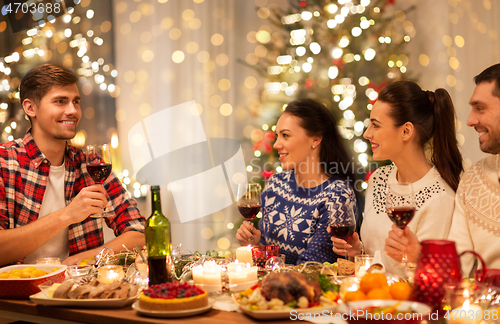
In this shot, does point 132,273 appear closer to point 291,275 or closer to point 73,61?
point 291,275

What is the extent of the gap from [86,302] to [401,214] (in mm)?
1000

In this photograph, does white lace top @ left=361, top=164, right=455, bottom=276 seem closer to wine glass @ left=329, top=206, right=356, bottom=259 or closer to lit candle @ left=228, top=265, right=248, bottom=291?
wine glass @ left=329, top=206, right=356, bottom=259

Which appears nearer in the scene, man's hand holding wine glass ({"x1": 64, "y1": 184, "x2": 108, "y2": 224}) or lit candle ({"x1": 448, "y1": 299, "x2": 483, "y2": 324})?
lit candle ({"x1": 448, "y1": 299, "x2": 483, "y2": 324})

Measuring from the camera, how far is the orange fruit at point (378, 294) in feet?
3.26

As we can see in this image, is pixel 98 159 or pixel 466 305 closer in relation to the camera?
pixel 466 305

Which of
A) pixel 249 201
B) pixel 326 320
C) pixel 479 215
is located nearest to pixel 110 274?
pixel 249 201

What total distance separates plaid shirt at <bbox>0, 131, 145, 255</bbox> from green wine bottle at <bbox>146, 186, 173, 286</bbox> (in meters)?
0.98

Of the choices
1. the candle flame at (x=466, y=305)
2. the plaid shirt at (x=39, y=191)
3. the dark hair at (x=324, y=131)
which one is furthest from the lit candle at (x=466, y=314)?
the plaid shirt at (x=39, y=191)

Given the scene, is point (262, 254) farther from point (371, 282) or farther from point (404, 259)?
point (371, 282)

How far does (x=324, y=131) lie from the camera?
2.56 m

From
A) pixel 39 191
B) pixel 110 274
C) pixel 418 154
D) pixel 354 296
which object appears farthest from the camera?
pixel 39 191

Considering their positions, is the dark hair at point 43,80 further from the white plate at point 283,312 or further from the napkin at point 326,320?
the napkin at point 326,320

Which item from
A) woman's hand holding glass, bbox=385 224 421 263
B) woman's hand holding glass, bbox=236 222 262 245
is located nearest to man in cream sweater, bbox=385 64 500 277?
woman's hand holding glass, bbox=385 224 421 263

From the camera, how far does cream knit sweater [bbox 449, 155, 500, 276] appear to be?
1.67 m
